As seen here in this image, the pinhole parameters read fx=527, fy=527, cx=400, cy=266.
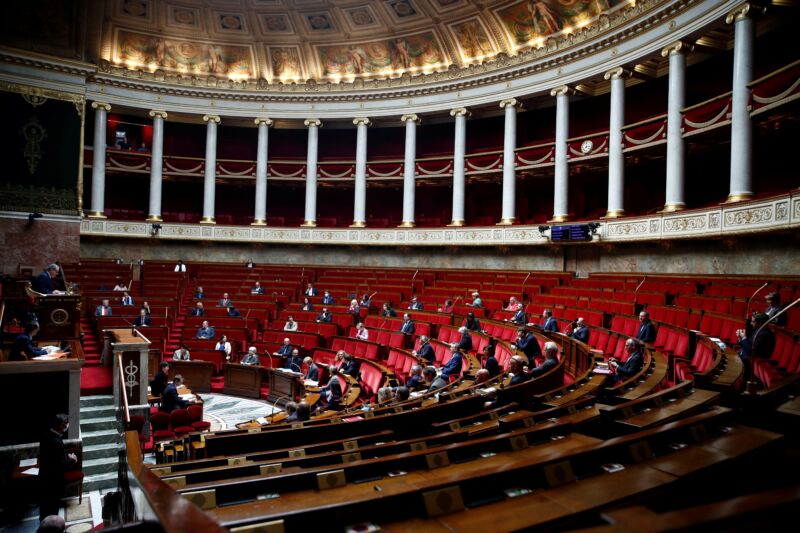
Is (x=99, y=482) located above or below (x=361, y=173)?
below

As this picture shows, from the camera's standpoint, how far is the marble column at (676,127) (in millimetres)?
16406

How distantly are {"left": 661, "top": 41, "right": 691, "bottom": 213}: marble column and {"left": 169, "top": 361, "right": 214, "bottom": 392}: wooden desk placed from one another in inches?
564

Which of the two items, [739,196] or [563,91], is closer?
[739,196]

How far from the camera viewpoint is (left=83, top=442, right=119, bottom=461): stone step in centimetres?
892

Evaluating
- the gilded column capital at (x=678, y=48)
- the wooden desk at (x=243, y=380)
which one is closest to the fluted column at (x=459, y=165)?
the gilded column capital at (x=678, y=48)

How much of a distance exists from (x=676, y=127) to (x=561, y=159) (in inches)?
185

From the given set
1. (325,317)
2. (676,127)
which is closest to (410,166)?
(325,317)

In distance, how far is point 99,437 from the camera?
942 centimetres

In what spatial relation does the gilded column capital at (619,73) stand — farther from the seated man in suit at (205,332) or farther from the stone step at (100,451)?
the stone step at (100,451)

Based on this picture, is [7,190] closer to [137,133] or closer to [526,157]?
[137,133]

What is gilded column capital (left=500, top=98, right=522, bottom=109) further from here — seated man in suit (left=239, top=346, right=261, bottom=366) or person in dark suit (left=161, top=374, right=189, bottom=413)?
person in dark suit (left=161, top=374, right=189, bottom=413)

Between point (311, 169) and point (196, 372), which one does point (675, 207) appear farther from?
point (311, 169)

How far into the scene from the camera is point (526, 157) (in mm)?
22125

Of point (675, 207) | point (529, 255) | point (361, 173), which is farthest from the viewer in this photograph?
point (361, 173)
